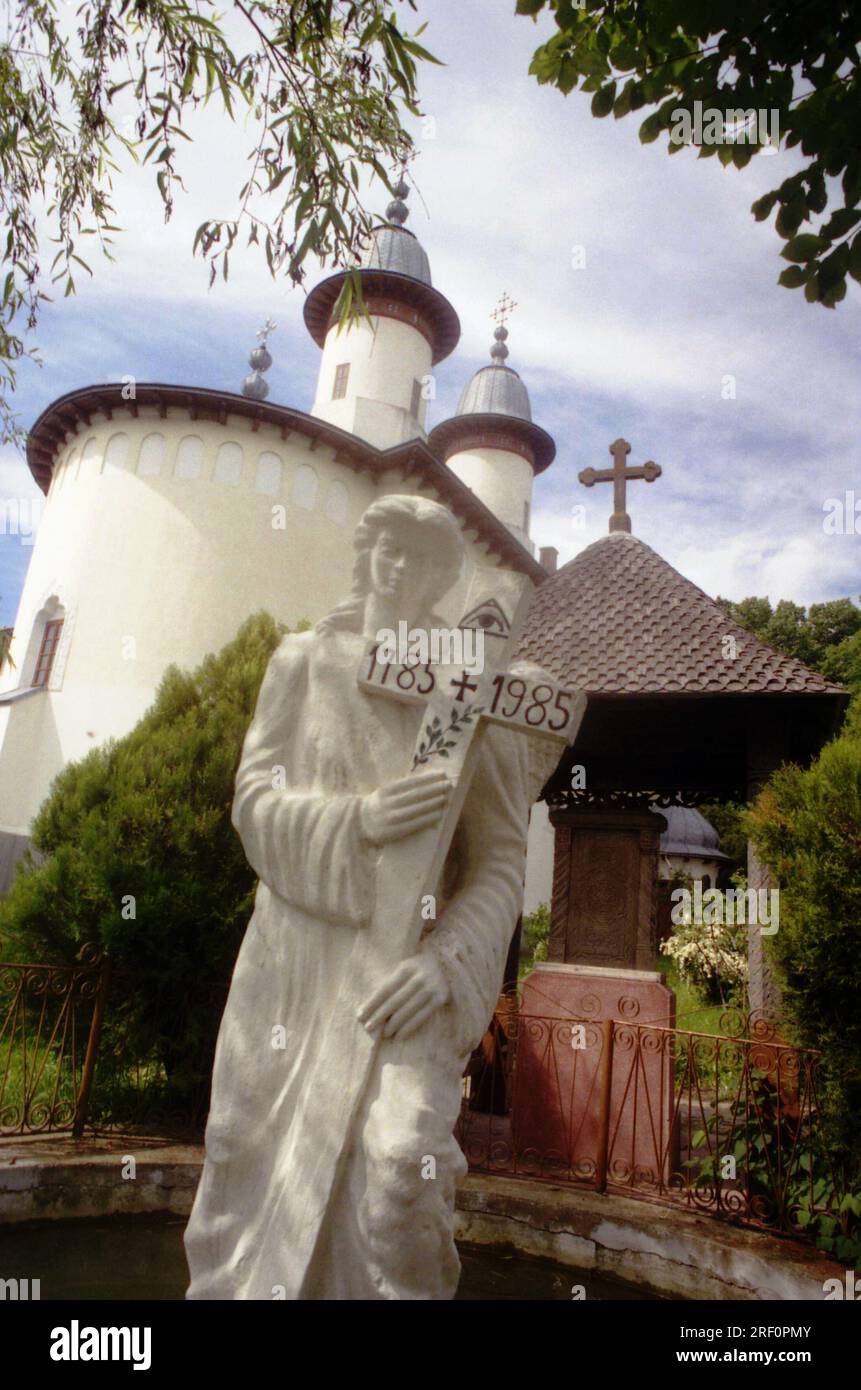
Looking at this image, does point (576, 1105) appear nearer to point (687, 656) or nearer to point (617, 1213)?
point (617, 1213)

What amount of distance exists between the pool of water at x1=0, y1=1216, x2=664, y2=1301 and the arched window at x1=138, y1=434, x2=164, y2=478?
1455cm

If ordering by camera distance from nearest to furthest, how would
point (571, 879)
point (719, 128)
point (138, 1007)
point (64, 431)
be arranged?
1. point (719, 128)
2. point (138, 1007)
3. point (571, 879)
4. point (64, 431)

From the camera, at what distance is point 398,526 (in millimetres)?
2943

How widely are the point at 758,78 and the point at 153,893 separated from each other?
17.6ft

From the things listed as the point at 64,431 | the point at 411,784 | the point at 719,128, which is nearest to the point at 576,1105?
the point at 411,784

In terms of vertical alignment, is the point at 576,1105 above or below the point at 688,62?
below

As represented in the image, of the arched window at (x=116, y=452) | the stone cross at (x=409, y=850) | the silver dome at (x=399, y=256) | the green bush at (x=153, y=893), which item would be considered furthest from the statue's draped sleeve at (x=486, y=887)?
the silver dome at (x=399, y=256)

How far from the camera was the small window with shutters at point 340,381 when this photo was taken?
73.8 feet

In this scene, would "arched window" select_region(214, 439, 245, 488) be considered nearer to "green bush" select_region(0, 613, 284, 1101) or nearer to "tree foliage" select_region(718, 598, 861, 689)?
"green bush" select_region(0, 613, 284, 1101)

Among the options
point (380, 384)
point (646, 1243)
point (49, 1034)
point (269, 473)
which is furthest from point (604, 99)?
point (380, 384)

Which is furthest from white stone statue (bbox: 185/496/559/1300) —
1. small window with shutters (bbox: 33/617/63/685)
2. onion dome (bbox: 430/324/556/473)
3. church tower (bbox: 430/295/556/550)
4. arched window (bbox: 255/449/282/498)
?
onion dome (bbox: 430/324/556/473)

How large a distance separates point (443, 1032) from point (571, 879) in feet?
18.0

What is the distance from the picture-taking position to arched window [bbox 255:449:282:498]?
55.1 ft

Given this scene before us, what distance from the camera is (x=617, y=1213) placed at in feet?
14.0
